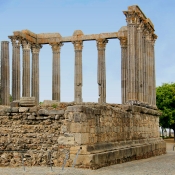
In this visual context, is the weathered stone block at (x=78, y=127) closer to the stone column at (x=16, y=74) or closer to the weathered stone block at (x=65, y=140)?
the weathered stone block at (x=65, y=140)

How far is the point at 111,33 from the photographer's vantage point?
1492 inches

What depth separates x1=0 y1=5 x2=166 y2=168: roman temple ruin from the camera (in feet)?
59.1

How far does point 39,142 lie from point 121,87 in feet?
64.0

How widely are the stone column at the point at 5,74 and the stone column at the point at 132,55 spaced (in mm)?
11385

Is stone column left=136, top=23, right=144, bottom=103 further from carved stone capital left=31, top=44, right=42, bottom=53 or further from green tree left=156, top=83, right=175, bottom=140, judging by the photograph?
green tree left=156, top=83, right=175, bottom=140

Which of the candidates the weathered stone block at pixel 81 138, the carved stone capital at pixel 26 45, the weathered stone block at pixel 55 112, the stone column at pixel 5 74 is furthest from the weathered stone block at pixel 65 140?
the carved stone capital at pixel 26 45

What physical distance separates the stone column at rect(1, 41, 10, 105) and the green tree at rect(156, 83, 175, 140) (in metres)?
30.3

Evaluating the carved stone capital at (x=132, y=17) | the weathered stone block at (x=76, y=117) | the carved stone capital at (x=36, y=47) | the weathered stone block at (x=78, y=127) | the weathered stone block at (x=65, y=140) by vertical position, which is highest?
the carved stone capital at (x=132, y=17)

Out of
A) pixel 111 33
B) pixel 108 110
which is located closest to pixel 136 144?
pixel 108 110

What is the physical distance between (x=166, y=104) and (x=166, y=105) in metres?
0.16

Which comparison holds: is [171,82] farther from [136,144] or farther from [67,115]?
[67,115]

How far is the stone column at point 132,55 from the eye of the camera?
103 feet

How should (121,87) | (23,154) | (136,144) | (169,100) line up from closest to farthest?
(23,154) < (136,144) < (121,87) < (169,100)

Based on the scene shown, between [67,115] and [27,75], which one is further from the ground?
[27,75]
